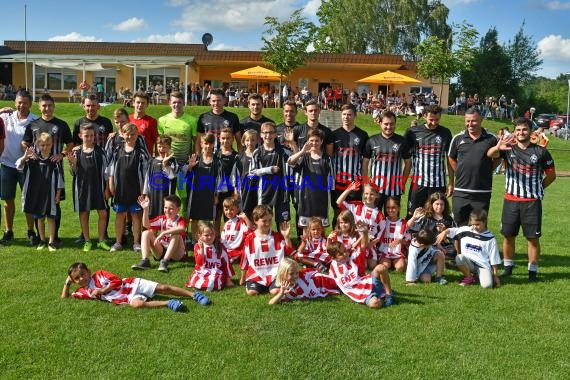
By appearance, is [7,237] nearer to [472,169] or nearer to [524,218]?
[472,169]

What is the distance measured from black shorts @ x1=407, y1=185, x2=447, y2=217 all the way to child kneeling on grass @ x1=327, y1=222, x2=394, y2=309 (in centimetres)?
150

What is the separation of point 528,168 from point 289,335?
11.9 ft

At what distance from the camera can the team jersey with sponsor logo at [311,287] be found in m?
5.66

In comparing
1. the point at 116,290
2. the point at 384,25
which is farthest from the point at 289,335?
the point at 384,25

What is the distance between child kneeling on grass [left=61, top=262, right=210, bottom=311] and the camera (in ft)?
17.5

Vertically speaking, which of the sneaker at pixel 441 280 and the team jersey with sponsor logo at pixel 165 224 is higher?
the team jersey with sponsor logo at pixel 165 224

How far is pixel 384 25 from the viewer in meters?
49.2

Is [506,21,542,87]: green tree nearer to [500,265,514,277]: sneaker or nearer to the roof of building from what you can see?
the roof of building

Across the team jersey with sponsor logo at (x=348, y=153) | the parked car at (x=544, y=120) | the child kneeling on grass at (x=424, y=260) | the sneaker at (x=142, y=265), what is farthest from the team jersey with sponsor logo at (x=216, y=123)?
the parked car at (x=544, y=120)

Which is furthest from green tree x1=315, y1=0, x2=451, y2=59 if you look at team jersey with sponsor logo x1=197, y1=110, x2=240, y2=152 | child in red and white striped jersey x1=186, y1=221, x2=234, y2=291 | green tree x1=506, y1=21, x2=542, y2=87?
child in red and white striped jersey x1=186, y1=221, x2=234, y2=291

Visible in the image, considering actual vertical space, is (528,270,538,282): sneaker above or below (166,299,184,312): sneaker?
above

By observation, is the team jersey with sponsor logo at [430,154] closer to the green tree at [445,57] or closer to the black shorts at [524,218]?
the black shorts at [524,218]

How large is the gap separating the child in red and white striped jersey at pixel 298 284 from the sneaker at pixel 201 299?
0.62 meters

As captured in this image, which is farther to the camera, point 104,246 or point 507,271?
point 104,246
